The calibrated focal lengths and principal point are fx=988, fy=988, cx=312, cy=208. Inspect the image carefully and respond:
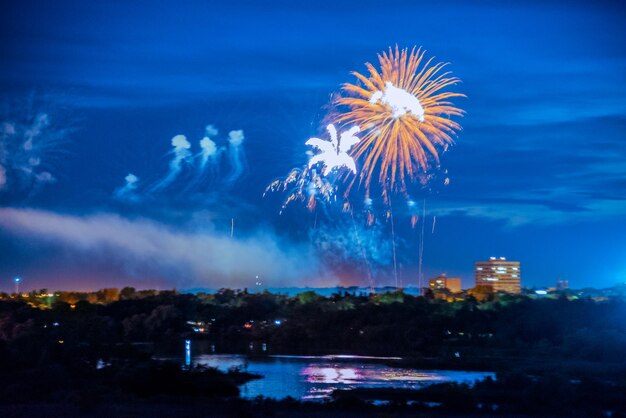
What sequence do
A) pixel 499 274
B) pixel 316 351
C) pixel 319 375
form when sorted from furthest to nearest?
pixel 499 274 → pixel 316 351 → pixel 319 375

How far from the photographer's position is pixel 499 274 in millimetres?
108688

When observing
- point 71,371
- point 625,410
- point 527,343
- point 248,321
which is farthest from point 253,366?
point 248,321

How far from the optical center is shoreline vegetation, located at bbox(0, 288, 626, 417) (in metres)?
27.1

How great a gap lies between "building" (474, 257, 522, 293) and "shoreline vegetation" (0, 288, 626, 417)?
93.9 ft

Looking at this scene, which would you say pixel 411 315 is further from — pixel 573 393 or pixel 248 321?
pixel 573 393

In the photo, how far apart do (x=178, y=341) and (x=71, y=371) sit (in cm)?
2716

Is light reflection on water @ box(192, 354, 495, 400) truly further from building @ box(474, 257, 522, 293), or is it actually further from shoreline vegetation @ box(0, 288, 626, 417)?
building @ box(474, 257, 522, 293)

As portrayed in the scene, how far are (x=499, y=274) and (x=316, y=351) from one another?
58987 mm

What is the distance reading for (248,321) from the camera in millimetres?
70812

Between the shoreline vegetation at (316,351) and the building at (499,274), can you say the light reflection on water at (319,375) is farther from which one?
the building at (499,274)

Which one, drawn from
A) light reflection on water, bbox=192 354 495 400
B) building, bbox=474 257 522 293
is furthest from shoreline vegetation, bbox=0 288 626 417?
building, bbox=474 257 522 293

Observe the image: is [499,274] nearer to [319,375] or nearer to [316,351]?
[316,351]

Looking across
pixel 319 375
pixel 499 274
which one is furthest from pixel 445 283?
pixel 319 375

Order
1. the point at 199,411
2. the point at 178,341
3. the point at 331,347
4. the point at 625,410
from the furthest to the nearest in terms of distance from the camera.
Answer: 1. the point at 178,341
2. the point at 331,347
3. the point at 625,410
4. the point at 199,411
